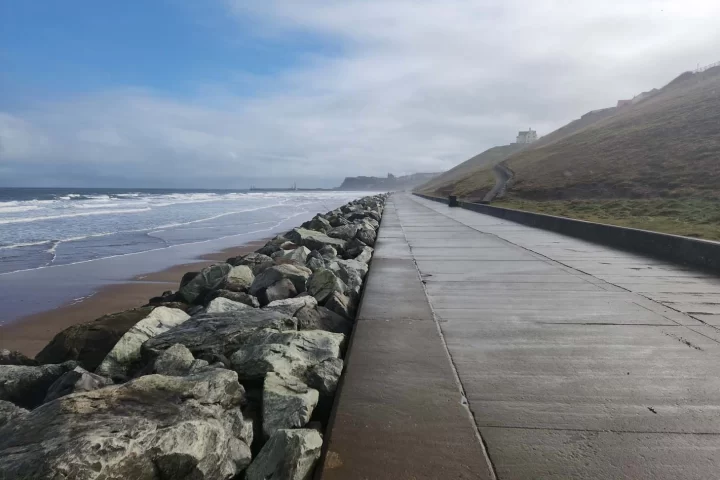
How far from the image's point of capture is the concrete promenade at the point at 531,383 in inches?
72.6

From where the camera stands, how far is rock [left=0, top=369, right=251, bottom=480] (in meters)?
1.68

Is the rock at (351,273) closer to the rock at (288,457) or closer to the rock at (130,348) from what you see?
the rock at (130,348)

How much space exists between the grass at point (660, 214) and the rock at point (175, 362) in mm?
11067

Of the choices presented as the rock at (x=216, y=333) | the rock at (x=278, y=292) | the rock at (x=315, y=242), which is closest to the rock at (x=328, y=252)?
the rock at (x=315, y=242)

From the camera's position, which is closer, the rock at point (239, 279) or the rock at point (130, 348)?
the rock at point (130, 348)

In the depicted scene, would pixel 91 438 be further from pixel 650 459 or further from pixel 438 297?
pixel 438 297

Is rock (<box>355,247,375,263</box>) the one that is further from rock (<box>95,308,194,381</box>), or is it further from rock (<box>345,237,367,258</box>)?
rock (<box>95,308,194,381</box>)

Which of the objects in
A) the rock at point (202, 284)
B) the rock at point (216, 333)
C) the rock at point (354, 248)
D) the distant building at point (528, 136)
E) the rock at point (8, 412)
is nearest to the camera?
the rock at point (8, 412)

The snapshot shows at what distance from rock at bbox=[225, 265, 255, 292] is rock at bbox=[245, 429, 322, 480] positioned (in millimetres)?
3543

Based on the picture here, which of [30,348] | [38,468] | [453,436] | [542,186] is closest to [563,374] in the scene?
[453,436]

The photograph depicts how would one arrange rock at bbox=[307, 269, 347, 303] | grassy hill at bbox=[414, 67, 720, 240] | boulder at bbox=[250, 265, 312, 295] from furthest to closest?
grassy hill at bbox=[414, 67, 720, 240] < boulder at bbox=[250, 265, 312, 295] < rock at bbox=[307, 269, 347, 303]

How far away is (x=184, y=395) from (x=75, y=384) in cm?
92

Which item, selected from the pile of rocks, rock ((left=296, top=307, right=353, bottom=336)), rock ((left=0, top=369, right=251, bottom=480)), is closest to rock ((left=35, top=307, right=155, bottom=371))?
the pile of rocks

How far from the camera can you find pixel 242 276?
5.62 m
